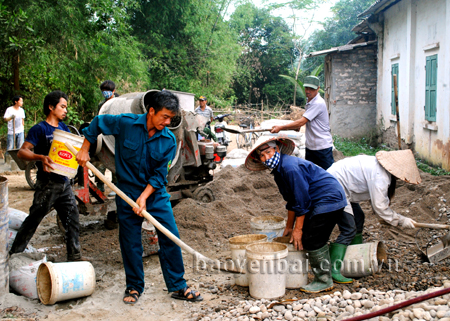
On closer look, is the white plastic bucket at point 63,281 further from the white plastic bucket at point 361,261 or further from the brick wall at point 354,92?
Result: the brick wall at point 354,92

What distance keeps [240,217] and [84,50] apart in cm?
816

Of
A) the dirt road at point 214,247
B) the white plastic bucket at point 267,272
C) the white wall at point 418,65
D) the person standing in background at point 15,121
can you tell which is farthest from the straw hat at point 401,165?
the person standing in background at point 15,121

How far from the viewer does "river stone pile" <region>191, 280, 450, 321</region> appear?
9.95ft

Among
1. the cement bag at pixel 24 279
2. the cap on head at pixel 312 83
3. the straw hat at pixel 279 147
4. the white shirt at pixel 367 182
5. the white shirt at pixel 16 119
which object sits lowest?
the cement bag at pixel 24 279

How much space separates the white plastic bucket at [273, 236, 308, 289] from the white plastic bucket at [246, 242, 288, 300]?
0.48 ft

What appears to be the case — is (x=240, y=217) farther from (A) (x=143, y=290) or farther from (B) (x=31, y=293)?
(B) (x=31, y=293)

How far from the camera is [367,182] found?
3.95 m

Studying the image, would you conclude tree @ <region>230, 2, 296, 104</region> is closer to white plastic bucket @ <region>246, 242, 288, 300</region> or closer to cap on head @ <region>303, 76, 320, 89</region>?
cap on head @ <region>303, 76, 320, 89</region>

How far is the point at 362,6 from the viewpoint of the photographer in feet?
95.3

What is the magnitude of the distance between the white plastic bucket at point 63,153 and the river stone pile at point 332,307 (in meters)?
1.74

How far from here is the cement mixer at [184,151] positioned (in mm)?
5348

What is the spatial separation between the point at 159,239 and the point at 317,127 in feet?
9.13

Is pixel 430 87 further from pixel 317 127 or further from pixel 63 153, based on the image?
pixel 63 153

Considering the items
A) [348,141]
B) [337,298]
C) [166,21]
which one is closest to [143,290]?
[337,298]
